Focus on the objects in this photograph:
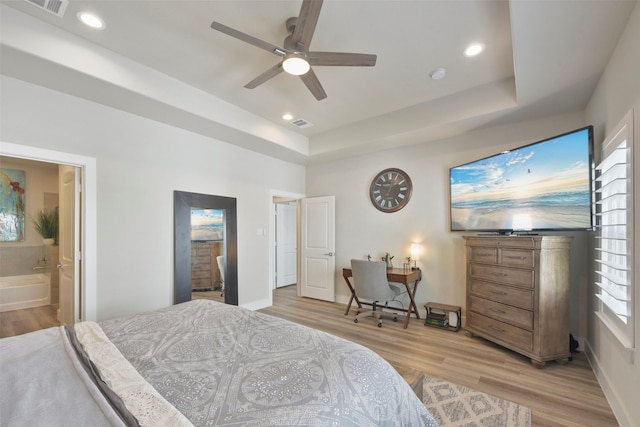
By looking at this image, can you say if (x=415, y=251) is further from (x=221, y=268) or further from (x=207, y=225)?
(x=207, y=225)

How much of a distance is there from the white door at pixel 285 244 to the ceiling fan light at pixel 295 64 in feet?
14.1

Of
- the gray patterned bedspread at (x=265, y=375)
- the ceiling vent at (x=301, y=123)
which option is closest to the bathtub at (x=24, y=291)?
the gray patterned bedspread at (x=265, y=375)

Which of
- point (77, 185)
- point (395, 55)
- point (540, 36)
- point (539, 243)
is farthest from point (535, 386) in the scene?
point (77, 185)

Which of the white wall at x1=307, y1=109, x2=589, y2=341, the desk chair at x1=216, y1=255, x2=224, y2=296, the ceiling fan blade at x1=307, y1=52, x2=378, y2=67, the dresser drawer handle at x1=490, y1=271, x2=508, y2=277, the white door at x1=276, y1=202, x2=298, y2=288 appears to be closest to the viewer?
the ceiling fan blade at x1=307, y1=52, x2=378, y2=67

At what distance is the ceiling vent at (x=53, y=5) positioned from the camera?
6.59 feet

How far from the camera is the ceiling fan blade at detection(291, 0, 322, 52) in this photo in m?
1.71

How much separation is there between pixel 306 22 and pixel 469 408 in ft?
9.84

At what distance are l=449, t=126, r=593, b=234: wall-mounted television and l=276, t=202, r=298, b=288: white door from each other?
12.6 feet

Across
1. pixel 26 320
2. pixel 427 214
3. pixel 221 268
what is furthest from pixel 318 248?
pixel 26 320

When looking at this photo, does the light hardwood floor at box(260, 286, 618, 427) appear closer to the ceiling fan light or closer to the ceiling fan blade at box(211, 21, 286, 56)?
the ceiling fan light

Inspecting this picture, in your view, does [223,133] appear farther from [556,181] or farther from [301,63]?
[556,181]

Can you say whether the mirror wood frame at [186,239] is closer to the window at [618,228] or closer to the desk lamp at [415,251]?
the desk lamp at [415,251]

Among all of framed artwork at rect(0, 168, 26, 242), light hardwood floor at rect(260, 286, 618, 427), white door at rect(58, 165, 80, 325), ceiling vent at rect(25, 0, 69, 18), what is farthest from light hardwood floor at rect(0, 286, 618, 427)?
ceiling vent at rect(25, 0, 69, 18)

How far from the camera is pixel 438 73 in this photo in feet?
9.58
